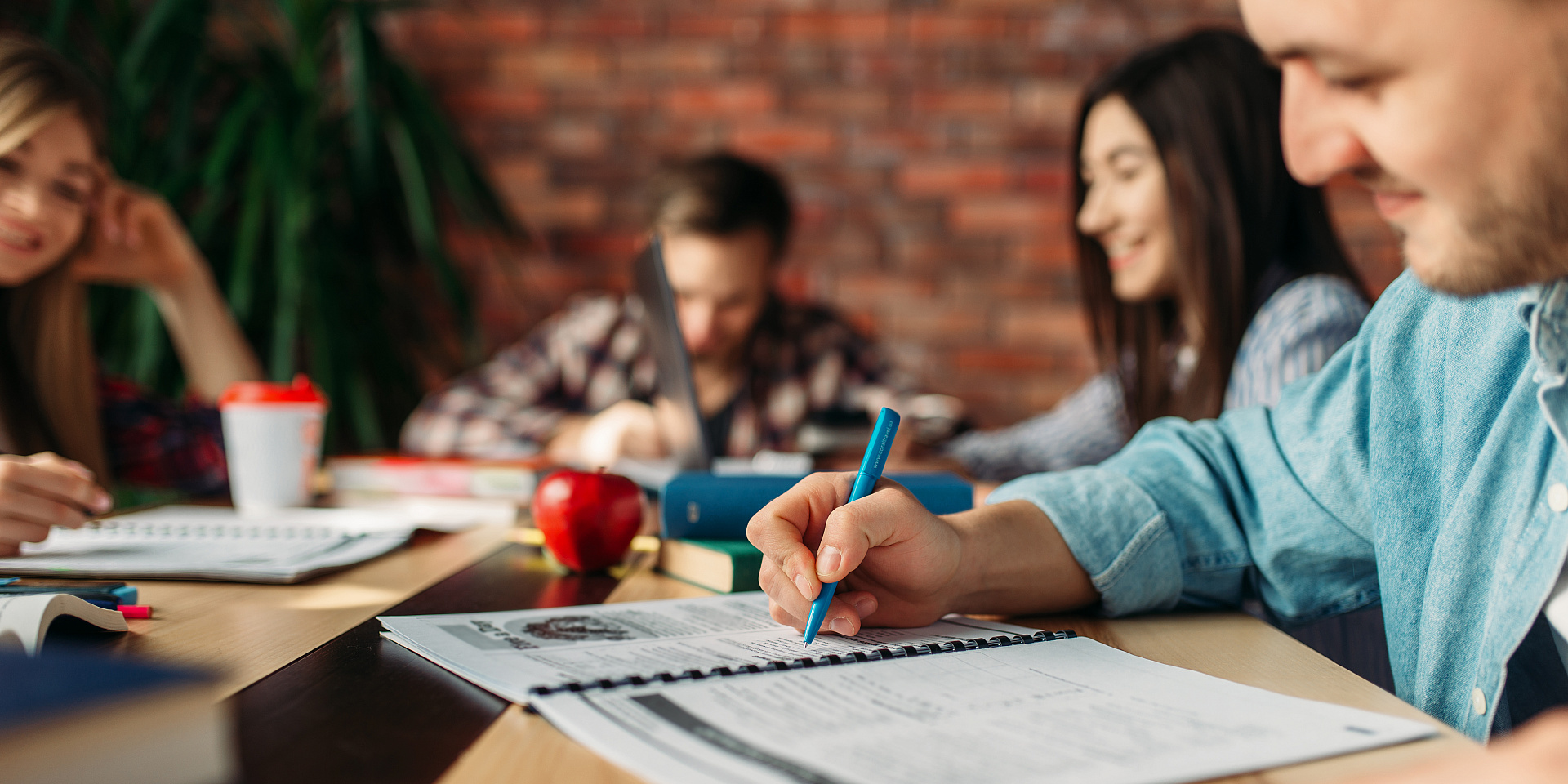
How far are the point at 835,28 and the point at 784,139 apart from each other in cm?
32

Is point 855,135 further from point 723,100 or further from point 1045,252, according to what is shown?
point 1045,252

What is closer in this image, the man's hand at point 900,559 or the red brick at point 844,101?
the man's hand at point 900,559

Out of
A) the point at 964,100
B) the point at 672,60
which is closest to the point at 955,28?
the point at 964,100

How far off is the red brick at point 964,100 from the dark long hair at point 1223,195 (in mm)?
1082

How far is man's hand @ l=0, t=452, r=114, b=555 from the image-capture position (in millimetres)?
709

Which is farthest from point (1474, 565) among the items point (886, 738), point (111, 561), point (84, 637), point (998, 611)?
point (111, 561)

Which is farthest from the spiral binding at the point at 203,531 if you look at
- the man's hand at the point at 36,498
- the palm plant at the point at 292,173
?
→ the palm plant at the point at 292,173

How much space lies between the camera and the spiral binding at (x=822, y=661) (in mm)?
447

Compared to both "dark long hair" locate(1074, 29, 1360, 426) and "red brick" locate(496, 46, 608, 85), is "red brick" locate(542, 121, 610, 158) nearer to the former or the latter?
"red brick" locate(496, 46, 608, 85)

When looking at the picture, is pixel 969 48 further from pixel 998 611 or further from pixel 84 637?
pixel 84 637

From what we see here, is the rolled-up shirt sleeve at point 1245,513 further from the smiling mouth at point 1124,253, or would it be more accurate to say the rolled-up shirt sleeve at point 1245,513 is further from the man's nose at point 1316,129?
the smiling mouth at point 1124,253

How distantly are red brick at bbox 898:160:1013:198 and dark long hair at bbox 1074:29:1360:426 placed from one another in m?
1.07

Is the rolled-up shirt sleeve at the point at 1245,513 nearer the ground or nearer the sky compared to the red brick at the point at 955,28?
nearer the ground

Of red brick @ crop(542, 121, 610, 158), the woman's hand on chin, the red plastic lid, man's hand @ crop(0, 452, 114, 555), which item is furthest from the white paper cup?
red brick @ crop(542, 121, 610, 158)
